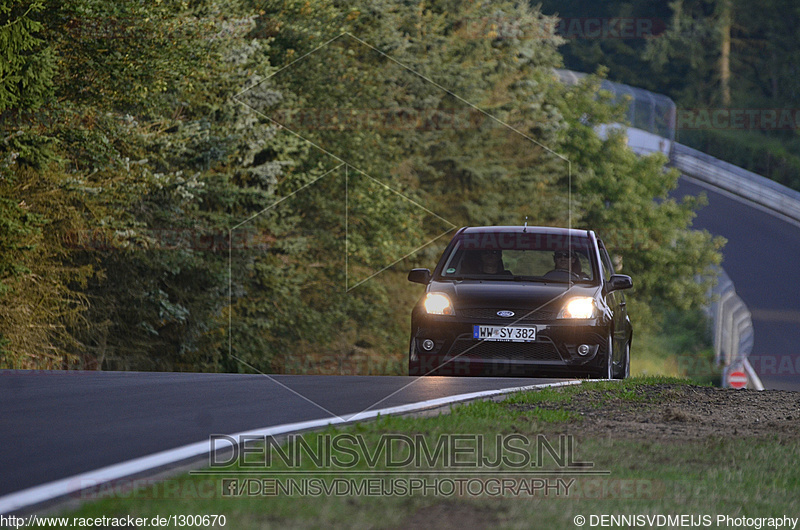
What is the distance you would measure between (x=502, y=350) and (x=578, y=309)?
0.90 metres

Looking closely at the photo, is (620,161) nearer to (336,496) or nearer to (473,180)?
(473,180)

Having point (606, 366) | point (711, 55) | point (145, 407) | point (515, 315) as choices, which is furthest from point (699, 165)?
point (145, 407)

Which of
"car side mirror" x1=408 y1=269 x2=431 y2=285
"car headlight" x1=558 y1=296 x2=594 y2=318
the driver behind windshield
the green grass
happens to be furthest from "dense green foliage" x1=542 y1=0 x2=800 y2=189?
the green grass

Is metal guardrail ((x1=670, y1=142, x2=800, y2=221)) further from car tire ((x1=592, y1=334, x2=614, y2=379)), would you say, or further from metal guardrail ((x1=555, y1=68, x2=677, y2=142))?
car tire ((x1=592, y1=334, x2=614, y2=379))

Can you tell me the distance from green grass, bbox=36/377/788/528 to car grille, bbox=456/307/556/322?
148 inches

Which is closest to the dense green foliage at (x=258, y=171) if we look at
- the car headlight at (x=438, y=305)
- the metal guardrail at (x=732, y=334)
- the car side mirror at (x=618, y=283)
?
the metal guardrail at (x=732, y=334)

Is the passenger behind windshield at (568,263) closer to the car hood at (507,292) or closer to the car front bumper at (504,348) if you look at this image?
the car hood at (507,292)

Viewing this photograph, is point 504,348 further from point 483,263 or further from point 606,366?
point 483,263

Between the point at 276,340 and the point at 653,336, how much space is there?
2512 centimetres

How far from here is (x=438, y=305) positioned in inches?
523

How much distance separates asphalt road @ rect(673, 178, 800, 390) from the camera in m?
46.6

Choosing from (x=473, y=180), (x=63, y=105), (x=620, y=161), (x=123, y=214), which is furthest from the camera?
(x=620, y=161)

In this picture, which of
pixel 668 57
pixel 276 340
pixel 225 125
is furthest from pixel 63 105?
pixel 668 57

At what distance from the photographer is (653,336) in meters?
52.5
